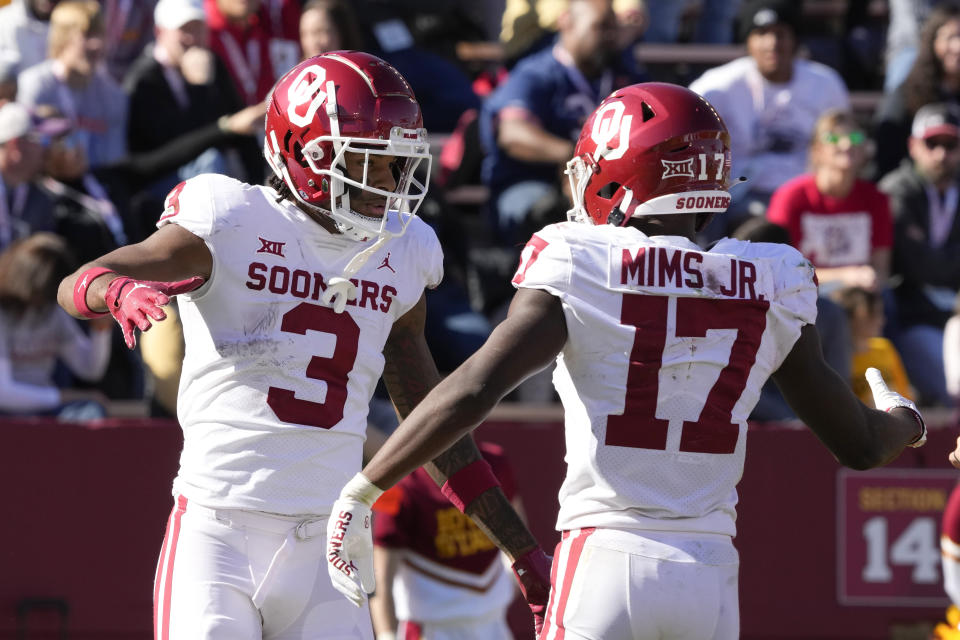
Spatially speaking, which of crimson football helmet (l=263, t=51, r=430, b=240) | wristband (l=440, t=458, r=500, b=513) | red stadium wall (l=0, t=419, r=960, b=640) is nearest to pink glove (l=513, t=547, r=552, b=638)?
wristband (l=440, t=458, r=500, b=513)

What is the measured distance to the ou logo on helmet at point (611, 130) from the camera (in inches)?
140

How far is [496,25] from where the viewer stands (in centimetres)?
985

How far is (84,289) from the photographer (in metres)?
3.42

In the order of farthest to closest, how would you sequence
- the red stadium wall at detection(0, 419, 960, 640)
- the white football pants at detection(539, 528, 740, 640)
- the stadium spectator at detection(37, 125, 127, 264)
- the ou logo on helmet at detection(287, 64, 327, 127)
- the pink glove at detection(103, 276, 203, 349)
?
the stadium spectator at detection(37, 125, 127, 264) < the red stadium wall at detection(0, 419, 960, 640) < the ou logo on helmet at detection(287, 64, 327, 127) < the white football pants at detection(539, 528, 740, 640) < the pink glove at detection(103, 276, 203, 349)

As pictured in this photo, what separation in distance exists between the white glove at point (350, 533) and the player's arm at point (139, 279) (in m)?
0.56

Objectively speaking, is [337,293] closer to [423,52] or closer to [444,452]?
[444,452]

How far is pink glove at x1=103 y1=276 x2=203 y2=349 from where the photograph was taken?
321 cm

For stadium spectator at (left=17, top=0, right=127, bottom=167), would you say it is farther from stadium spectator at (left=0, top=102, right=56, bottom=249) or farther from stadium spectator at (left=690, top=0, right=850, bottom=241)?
stadium spectator at (left=690, top=0, right=850, bottom=241)

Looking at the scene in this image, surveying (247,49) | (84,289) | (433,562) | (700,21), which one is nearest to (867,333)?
(433,562)

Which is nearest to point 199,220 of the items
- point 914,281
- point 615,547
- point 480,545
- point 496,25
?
point 615,547

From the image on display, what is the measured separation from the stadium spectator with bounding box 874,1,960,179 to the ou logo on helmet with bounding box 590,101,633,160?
5545 millimetres

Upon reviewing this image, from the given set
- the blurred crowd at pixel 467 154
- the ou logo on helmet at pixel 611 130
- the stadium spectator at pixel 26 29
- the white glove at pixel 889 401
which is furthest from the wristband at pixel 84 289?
the stadium spectator at pixel 26 29

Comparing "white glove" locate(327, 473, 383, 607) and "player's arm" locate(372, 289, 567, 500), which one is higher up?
"player's arm" locate(372, 289, 567, 500)

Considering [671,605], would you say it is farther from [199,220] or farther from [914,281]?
[914,281]
